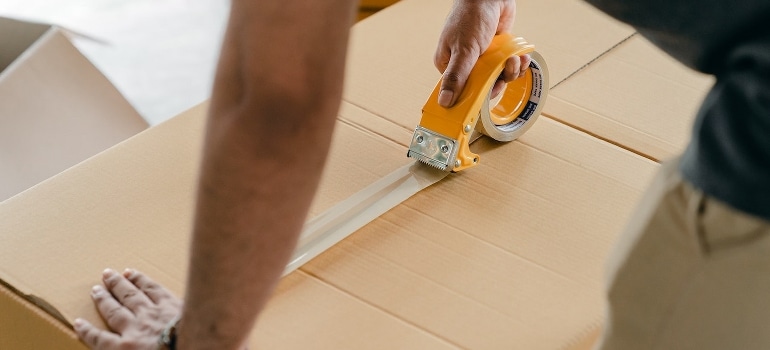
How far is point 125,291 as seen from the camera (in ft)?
3.25

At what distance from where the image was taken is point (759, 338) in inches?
26.5

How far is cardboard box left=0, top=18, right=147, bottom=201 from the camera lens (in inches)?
56.6

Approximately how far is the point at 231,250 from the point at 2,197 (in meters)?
0.87

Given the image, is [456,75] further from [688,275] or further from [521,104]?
[688,275]

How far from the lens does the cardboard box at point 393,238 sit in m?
1.01

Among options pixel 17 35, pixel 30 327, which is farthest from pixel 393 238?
pixel 17 35

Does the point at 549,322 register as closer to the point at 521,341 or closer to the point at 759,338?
the point at 521,341

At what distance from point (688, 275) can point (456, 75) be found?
0.63 m

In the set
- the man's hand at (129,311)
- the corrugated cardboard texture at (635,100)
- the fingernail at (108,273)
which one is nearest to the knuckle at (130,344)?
the man's hand at (129,311)

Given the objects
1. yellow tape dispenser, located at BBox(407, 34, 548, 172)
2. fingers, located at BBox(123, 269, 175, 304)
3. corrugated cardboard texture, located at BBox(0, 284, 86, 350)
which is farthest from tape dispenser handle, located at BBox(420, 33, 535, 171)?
corrugated cardboard texture, located at BBox(0, 284, 86, 350)

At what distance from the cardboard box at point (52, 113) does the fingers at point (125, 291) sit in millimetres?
471

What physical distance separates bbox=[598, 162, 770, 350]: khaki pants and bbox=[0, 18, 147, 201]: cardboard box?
1072 mm

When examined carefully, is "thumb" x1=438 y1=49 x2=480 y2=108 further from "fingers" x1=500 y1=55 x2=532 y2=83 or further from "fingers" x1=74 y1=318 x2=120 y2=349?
"fingers" x1=74 y1=318 x2=120 y2=349

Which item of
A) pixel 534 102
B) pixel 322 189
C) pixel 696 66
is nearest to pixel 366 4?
pixel 534 102
